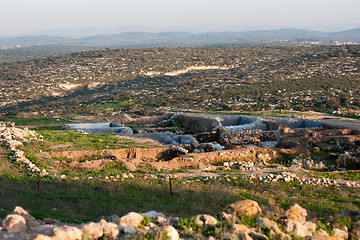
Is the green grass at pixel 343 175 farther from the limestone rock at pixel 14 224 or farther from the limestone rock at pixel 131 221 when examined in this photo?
the limestone rock at pixel 14 224

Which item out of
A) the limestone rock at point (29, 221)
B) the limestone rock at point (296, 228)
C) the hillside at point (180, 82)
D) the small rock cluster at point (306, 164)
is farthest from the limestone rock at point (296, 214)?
the hillside at point (180, 82)

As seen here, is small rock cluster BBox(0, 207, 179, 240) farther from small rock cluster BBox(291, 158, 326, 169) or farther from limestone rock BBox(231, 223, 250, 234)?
small rock cluster BBox(291, 158, 326, 169)

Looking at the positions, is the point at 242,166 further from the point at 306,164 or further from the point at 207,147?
the point at 207,147

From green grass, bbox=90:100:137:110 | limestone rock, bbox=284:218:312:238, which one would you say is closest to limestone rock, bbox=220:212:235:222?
limestone rock, bbox=284:218:312:238

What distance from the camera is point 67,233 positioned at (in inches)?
237

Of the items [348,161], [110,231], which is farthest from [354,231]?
[348,161]

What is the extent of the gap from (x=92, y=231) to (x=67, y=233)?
1.62 feet

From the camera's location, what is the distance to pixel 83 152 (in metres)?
18.4

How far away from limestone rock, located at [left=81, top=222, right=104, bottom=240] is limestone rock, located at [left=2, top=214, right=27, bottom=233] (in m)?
1.27

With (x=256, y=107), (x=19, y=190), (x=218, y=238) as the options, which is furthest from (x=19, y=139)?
(x=256, y=107)

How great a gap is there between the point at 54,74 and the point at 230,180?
284 feet

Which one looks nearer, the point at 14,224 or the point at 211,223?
the point at 14,224

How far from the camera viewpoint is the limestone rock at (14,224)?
20.3 feet

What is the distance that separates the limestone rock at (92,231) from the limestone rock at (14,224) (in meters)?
1.27
